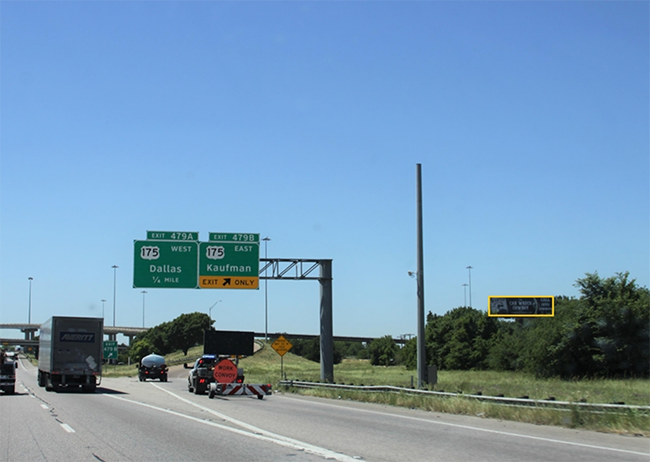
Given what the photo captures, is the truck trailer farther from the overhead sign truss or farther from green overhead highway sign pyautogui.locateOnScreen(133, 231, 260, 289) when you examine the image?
the overhead sign truss

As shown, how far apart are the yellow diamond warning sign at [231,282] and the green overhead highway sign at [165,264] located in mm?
804

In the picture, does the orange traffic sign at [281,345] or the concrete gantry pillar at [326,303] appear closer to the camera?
the concrete gantry pillar at [326,303]

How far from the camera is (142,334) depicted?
156m

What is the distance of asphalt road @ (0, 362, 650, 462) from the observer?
1173cm

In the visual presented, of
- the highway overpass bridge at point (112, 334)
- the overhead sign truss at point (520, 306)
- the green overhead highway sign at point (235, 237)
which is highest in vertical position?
the green overhead highway sign at point (235, 237)

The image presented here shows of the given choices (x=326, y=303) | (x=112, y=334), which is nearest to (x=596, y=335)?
(x=326, y=303)

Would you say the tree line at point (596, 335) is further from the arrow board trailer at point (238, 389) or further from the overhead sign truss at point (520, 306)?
the arrow board trailer at point (238, 389)

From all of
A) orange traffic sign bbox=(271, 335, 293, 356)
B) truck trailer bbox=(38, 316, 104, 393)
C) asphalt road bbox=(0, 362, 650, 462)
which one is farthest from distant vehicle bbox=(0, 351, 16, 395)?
asphalt road bbox=(0, 362, 650, 462)

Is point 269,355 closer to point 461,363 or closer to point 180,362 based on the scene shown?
point 180,362

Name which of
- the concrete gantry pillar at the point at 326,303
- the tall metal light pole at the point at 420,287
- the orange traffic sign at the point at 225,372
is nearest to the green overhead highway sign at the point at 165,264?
the orange traffic sign at the point at 225,372

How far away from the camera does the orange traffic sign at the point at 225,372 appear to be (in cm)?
3128

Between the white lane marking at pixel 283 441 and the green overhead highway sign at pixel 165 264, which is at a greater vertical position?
the green overhead highway sign at pixel 165 264

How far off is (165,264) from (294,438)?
23827 millimetres

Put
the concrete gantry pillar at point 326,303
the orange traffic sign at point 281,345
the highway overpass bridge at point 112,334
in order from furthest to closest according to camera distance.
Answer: the highway overpass bridge at point 112,334, the orange traffic sign at point 281,345, the concrete gantry pillar at point 326,303
